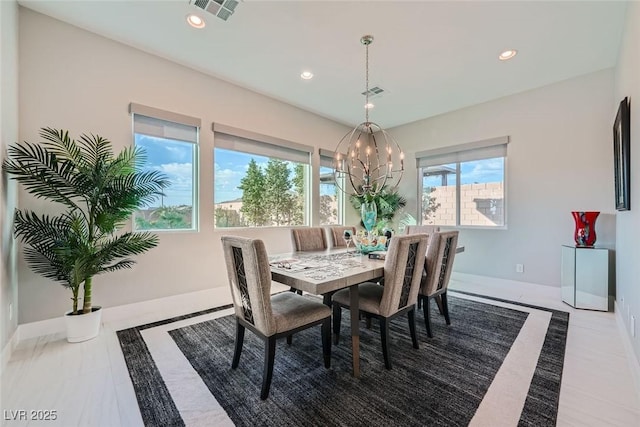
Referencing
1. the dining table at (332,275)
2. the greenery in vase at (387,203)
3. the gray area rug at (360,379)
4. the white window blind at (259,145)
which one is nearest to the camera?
the gray area rug at (360,379)

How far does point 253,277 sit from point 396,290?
3.47ft

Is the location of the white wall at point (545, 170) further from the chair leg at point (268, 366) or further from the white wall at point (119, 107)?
the chair leg at point (268, 366)

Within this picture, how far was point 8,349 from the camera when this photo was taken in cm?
211

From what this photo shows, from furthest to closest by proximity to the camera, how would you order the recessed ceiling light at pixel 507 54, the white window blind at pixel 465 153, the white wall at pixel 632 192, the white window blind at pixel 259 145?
the white window blind at pixel 465 153 → the white window blind at pixel 259 145 → the recessed ceiling light at pixel 507 54 → the white wall at pixel 632 192

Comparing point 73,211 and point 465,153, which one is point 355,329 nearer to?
point 73,211

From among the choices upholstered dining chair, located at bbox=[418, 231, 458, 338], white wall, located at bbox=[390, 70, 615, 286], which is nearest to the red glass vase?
white wall, located at bbox=[390, 70, 615, 286]

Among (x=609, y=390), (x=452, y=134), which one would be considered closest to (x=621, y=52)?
(x=452, y=134)

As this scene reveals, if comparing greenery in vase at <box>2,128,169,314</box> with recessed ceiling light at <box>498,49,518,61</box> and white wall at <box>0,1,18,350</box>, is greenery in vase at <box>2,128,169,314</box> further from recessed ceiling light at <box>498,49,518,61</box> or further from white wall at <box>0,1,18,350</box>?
recessed ceiling light at <box>498,49,518,61</box>

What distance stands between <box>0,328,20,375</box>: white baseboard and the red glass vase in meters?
5.71

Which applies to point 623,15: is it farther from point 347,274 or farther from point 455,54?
point 347,274

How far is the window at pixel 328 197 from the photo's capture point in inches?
201

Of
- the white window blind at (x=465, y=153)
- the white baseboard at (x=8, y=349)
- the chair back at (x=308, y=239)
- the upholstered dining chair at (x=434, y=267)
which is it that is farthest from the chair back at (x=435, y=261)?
the white baseboard at (x=8, y=349)

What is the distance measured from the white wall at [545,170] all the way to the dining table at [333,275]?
116 inches

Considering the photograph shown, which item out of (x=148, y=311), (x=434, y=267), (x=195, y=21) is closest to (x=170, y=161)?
(x=195, y=21)
